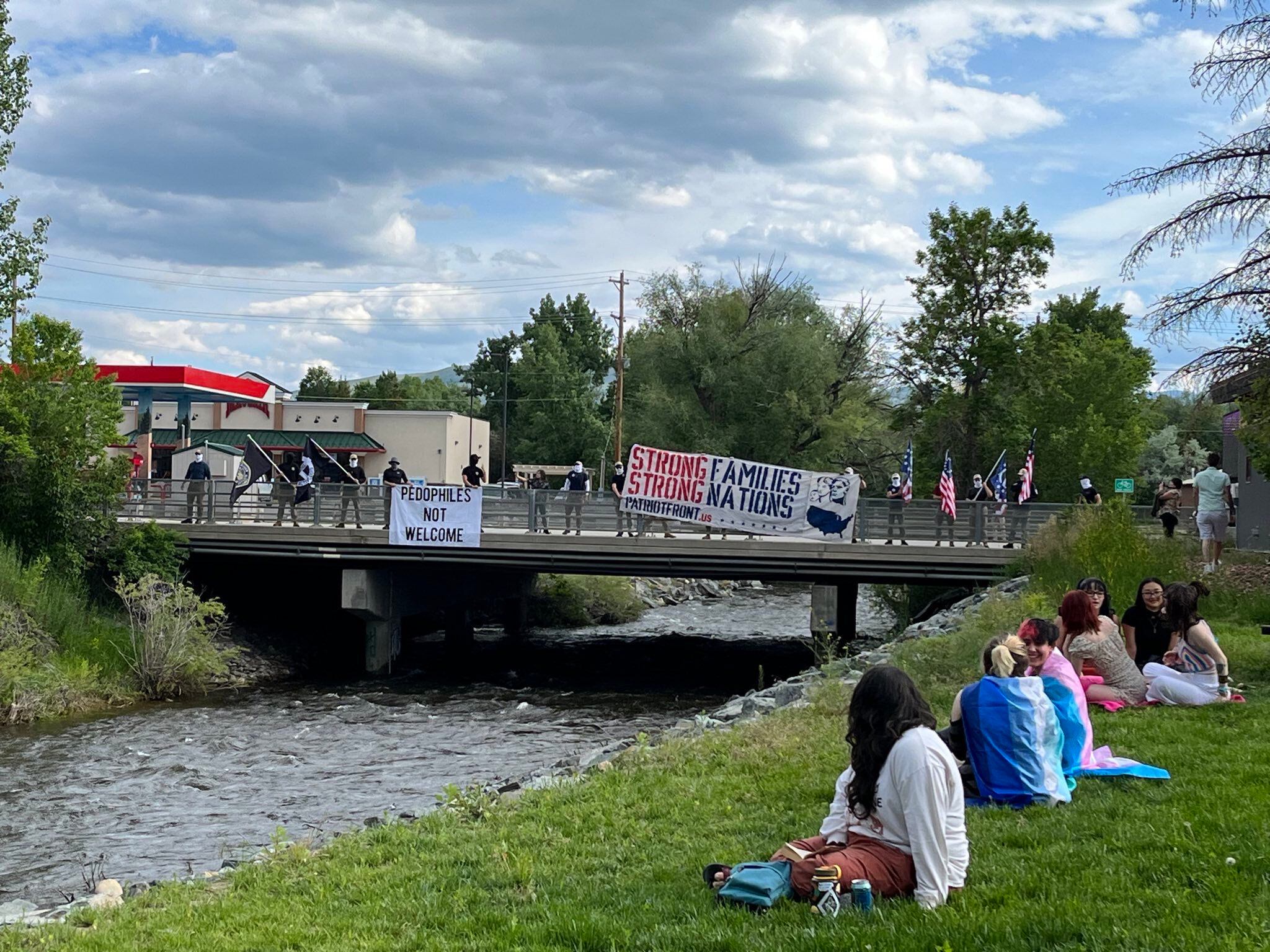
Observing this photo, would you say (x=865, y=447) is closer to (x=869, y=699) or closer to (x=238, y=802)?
(x=238, y=802)

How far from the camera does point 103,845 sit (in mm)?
13078

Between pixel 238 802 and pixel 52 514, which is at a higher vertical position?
pixel 52 514

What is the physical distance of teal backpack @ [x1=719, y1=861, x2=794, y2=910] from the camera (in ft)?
20.2

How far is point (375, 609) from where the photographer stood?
30438mm

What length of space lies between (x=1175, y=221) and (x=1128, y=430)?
115 feet

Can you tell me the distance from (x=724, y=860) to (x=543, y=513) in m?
22.4

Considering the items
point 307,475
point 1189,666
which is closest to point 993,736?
point 1189,666

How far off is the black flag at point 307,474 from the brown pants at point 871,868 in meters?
25.6

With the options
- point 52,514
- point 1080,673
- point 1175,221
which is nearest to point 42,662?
point 52,514

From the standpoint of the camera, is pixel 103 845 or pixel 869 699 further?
pixel 103 845

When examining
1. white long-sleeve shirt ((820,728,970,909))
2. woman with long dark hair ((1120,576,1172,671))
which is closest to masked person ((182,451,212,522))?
woman with long dark hair ((1120,576,1172,671))

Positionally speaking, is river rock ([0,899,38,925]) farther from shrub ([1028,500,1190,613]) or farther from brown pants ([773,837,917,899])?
shrub ([1028,500,1190,613])

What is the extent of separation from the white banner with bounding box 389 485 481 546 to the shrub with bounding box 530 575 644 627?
1268 cm

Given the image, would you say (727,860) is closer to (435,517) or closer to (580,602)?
(435,517)
